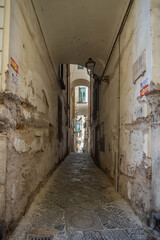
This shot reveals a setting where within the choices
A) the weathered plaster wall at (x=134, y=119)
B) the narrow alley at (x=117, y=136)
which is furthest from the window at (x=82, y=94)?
the weathered plaster wall at (x=134, y=119)

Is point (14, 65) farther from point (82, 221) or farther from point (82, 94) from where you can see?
point (82, 94)

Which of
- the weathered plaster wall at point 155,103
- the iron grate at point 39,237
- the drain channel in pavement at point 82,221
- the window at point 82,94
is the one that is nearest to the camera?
the iron grate at point 39,237

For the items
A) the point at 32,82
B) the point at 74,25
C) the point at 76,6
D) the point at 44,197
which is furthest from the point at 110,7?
the point at 44,197

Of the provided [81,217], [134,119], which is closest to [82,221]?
[81,217]

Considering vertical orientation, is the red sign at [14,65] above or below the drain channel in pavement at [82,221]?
above

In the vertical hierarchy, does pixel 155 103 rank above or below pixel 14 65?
below

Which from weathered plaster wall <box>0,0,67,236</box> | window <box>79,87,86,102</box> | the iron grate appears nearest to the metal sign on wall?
weathered plaster wall <box>0,0,67,236</box>

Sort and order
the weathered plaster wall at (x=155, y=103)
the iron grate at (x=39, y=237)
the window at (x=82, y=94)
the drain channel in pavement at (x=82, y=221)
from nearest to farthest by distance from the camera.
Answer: the iron grate at (x=39, y=237), the weathered plaster wall at (x=155, y=103), the drain channel in pavement at (x=82, y=221), the window at (x=82, y=94)

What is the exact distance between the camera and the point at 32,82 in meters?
2.96

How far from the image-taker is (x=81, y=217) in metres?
2.45

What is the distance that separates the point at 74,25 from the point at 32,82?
6.39 ft

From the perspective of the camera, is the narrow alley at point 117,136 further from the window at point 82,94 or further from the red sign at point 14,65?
the window at point 82,94

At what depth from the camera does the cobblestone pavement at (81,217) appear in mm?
2024

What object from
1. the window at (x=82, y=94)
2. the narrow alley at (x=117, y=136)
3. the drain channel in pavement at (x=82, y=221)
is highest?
the window at (x=82, y=94)
